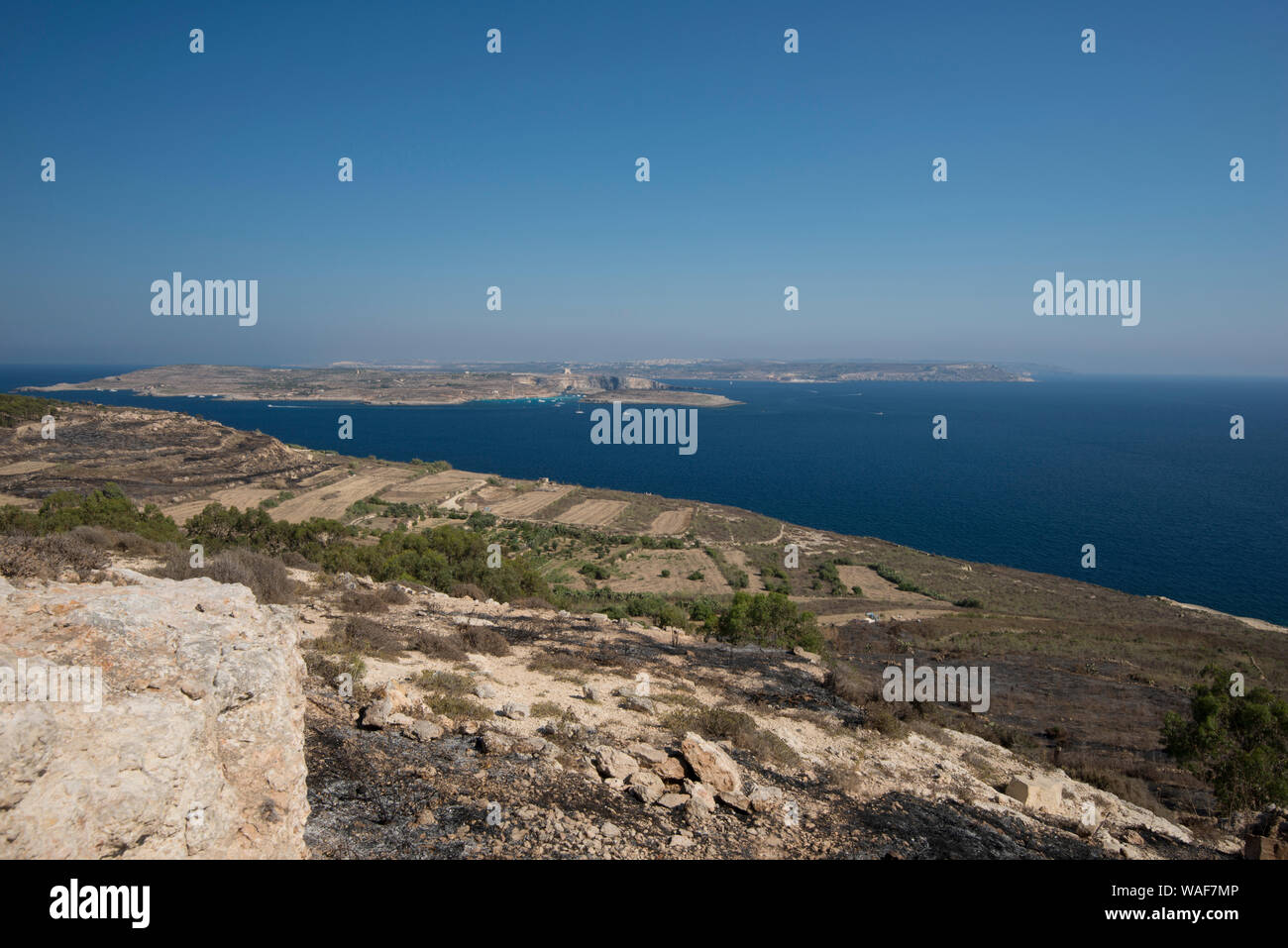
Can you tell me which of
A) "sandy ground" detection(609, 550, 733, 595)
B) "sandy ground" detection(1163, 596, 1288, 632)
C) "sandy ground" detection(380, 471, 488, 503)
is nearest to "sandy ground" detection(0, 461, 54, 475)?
"sandy ground" detection(380, 471, 488, 503)

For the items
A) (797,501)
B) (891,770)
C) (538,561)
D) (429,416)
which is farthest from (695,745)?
(429,416)

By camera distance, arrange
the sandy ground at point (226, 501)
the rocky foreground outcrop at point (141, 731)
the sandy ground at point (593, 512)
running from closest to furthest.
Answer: the rocky foreground outcrop at point (141, 731) < the sandy ground at point (226, 501) < the sandy ground at point (593, 512)

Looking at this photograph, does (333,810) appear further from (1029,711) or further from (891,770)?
(1029,711)

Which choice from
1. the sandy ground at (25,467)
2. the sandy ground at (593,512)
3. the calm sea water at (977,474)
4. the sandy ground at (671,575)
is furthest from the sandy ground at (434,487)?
the sandy ground at (25,467)

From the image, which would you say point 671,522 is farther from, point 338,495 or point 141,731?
point 141,731

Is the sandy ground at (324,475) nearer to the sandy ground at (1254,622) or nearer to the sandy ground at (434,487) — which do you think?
the sandy ground at (434,487)

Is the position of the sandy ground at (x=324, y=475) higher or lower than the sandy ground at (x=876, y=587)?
higher
